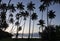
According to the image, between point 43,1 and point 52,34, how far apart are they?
25580mm

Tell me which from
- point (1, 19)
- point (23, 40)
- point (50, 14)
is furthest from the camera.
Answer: point (1, 19)

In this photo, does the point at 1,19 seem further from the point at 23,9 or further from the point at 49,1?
the point at 49,1

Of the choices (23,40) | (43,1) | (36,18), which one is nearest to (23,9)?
(36,18)

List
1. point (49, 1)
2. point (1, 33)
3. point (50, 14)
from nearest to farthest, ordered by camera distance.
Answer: point (1, 33), point (49, 1), point (50, 14)

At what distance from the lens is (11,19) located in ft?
328

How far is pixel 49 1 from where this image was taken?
77250mm

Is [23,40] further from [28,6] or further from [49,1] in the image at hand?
[28,6]

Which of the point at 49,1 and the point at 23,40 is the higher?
the point at 49,1

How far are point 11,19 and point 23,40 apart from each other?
44140mm

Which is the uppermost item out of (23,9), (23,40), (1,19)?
(23,9)

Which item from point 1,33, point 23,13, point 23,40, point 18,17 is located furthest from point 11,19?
point 23,40

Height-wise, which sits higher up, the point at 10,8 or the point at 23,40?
the point at 10,8

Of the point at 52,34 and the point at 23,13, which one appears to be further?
the point at 23,13

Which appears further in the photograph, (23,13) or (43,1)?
(23,13)
